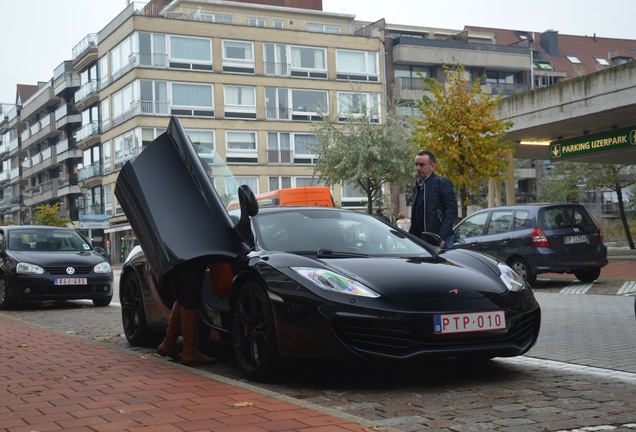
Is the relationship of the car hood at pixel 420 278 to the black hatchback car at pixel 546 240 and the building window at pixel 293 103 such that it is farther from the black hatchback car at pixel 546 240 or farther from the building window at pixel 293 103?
the building window at pixel 293 103

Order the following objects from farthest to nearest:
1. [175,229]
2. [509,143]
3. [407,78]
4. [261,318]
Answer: [407,78], [509,143], [175,229], [261,318]

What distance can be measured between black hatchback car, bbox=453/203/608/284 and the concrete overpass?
5.76m

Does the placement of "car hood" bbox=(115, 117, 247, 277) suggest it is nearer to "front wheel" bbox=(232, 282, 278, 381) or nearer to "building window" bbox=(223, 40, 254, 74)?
"front wheel" bbox=(232, 282, 278, 381)

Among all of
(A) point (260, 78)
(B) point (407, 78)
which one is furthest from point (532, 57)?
(A) point (260, 78)

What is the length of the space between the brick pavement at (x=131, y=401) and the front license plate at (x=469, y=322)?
1.17 metres

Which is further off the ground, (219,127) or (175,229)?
(219,127)

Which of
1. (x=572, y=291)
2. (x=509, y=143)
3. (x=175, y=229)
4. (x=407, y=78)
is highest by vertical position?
(x=407, y=78)

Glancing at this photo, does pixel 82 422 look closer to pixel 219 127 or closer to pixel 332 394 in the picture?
pixel 332 394

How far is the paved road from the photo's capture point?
4.81 m

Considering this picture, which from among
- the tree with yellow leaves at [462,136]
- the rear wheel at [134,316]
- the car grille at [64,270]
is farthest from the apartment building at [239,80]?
Result: the rear wheel at [134,316]

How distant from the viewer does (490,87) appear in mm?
73062

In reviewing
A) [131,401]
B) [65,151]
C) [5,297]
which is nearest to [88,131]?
[65,151]

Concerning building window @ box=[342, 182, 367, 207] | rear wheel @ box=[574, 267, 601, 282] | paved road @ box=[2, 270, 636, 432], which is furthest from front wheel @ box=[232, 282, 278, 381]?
building window @ box=[342, 182, 367, 207]

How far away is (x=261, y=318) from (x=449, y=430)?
2010 mm
